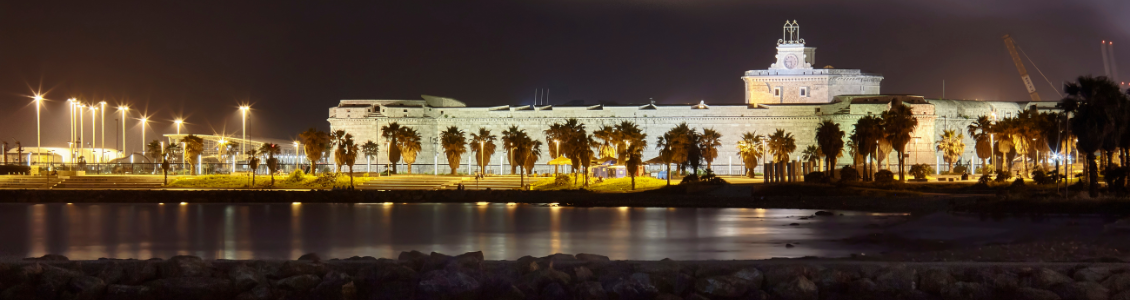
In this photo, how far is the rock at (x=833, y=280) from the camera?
8.68m

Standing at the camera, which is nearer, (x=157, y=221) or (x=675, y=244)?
(x=675, y=244)

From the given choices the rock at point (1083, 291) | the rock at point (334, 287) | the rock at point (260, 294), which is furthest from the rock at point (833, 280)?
the rock at point (260, 294)

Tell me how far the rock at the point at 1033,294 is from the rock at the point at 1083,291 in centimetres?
17

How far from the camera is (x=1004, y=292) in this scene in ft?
27.8

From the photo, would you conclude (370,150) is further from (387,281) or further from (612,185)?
(387,281)

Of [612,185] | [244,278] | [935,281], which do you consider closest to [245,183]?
[612,185]

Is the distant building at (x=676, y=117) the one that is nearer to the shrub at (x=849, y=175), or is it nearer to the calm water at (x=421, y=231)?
the shrub at (x=849, y=175)

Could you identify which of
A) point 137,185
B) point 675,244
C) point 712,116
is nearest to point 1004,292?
point 675,244

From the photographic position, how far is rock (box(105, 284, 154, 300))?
28.6ft

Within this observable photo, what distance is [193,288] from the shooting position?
28.6 ft

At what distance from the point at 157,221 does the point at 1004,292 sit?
16801 millimetres

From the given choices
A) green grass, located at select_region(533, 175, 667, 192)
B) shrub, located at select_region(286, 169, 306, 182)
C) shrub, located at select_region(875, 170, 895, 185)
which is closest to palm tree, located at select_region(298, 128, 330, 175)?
shrub, located at select_region(286, 169, 306, 182)

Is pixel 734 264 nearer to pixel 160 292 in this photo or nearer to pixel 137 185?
pixel 160 292

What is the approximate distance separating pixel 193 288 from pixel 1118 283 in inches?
348
